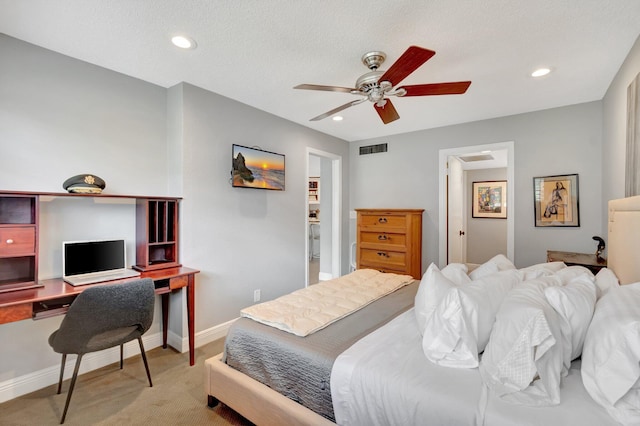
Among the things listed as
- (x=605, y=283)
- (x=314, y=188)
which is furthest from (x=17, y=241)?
(x=314, y=188)

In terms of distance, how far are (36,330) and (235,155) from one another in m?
2.14

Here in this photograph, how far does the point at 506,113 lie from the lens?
3537mm

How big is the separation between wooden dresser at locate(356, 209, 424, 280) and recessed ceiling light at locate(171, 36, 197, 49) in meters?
2.88

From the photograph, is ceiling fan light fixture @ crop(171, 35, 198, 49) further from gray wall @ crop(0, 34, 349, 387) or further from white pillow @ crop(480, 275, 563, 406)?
white pillow @ crop(480, 275, 563, 406)

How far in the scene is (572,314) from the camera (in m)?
1.20

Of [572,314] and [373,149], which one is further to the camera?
[373,149]

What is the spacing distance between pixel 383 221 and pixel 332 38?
8.51ft

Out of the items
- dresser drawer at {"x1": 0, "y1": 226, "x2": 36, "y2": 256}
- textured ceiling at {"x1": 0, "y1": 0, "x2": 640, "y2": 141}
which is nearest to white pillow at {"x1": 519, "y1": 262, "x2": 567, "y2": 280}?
textured ceiling at {"x1": 0, "y1": 0, "x2": 640, "y2": 141}

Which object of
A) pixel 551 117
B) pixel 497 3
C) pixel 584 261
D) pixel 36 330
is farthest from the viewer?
pixel 551 117

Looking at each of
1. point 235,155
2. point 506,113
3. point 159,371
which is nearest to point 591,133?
point 506,113

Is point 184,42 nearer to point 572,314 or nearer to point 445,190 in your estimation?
point 572,314

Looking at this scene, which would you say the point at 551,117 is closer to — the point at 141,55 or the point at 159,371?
the point at 141,55

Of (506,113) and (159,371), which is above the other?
(506,113)

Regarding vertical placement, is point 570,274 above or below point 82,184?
below
